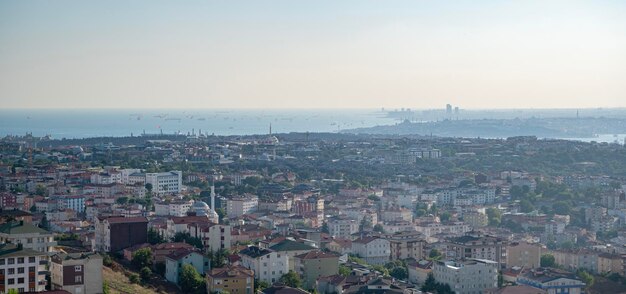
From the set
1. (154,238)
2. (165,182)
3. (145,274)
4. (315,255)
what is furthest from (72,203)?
(145,274)

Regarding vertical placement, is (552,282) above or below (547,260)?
above

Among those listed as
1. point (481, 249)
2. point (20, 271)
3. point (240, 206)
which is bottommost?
point (240, 206)

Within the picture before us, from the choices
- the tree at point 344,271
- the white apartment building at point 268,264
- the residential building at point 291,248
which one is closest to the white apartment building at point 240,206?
the residential building at point 291,248

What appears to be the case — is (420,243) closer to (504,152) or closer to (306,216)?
(306,216)

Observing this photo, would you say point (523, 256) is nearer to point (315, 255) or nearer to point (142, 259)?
point (315, 255)

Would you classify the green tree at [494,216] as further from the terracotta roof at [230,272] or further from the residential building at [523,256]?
the terracotta roof at [230,272]
